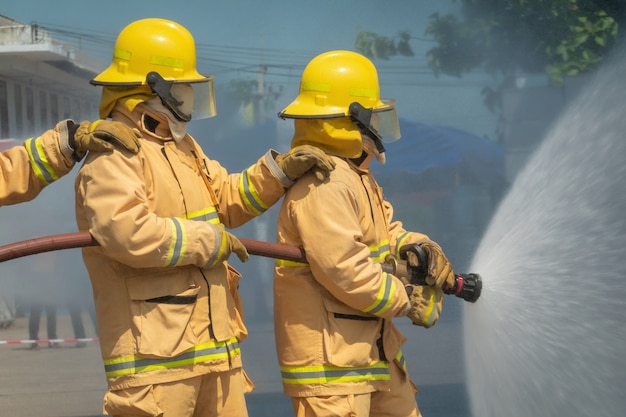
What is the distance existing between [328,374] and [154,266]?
30.8 inches

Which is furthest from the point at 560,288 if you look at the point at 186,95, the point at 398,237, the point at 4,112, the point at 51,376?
the point at 4,112

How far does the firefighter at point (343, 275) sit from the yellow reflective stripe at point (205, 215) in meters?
0.29

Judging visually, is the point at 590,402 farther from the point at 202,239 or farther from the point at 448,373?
the point at 202,239

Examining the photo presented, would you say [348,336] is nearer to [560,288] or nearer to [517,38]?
[560,288]

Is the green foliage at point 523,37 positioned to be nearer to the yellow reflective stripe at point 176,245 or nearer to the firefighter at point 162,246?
the firefighter at point 162,246

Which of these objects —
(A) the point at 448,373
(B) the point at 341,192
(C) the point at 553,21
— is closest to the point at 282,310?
(B) the point at 341,192

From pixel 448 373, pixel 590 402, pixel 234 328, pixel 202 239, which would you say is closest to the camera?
pixel 202 239

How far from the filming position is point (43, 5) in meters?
7.32

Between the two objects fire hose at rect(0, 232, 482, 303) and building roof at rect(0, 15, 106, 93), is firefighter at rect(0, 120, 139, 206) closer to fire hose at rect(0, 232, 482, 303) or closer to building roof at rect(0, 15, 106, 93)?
fire hose at rect(0, 232, 482, 303)

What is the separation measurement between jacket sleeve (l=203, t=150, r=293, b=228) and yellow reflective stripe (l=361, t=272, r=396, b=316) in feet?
1.77

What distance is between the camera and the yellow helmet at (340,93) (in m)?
4.22

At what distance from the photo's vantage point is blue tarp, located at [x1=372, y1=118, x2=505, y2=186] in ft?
24.5

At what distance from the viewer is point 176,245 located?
3689 millimetres

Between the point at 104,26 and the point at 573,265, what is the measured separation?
3.42 meters
